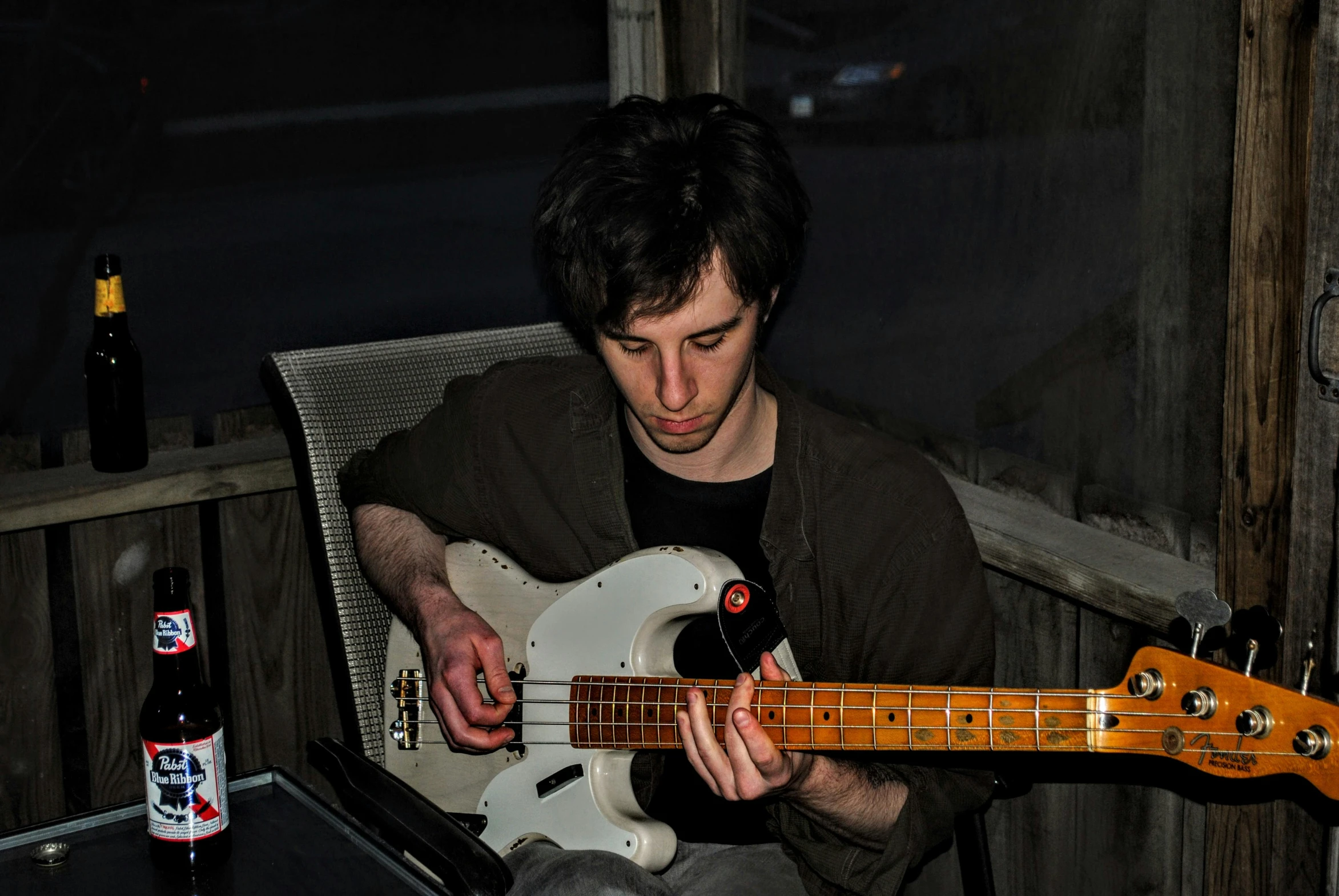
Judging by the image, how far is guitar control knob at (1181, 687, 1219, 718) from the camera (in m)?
1.27

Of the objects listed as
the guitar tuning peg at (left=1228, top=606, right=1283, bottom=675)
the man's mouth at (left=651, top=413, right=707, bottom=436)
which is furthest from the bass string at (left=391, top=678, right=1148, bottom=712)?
the man's mouth at (left=651, top=413, right=707, bottom=436)

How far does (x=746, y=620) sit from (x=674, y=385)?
0.31m

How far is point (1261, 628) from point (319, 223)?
1.96 m

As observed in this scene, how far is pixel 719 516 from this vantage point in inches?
74.6

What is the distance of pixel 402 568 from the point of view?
6.62 feet

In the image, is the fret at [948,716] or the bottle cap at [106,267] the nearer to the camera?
the fret at [948,716]

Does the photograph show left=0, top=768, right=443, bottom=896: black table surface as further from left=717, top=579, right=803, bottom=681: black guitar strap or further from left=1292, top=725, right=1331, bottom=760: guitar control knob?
left=1292, top=725, right=1331, bottom=760: guitar control knob

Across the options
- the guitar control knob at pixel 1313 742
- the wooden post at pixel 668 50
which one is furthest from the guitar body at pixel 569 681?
the wooden post at pixel 668 50

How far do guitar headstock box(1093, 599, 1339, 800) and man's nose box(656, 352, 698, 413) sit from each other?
2.07 feet

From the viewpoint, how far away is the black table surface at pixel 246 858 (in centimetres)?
144

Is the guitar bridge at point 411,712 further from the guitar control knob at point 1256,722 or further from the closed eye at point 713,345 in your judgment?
the guitar control knob at point 1256,722

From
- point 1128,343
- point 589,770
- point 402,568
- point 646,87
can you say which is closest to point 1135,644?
point 1128,343

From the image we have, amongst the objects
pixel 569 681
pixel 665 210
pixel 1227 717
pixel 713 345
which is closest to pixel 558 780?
pixel 569 681

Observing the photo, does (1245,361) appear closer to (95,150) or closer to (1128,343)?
(1128,343)
